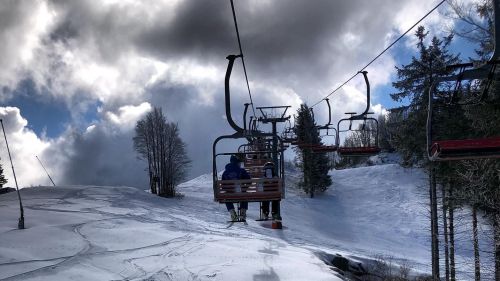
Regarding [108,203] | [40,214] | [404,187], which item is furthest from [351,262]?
[404,187]

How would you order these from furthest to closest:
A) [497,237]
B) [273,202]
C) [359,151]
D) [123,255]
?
[497,237] < [359,151] < [123,255] < [273,202]

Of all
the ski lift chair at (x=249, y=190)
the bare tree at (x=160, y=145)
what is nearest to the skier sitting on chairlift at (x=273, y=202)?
the ski lift chair at (x=249, y=190)

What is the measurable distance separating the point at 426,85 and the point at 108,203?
22.2 metres

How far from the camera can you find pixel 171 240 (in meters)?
16.9

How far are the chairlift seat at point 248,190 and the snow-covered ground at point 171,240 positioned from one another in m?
2.06

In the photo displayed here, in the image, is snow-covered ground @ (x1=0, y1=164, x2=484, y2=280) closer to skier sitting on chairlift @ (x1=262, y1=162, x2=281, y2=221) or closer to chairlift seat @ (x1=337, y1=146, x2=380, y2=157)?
skier sitting on chairlift @ (x1=262, y1=162, x2=281, y2=221)

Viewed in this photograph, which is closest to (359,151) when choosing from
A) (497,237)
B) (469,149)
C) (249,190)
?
(249,190)

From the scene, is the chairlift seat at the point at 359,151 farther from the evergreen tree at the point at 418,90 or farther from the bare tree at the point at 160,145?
the bare tree at the point at 160,145

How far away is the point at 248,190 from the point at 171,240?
22.9 ft

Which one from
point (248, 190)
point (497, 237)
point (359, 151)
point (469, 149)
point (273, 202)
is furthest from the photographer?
point (497, 237)

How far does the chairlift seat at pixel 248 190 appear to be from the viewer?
35.8 feet

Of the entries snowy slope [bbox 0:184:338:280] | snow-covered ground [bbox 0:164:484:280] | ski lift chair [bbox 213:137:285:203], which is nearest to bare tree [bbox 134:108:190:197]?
snow-covered ground [bbox 0:164:484:280]

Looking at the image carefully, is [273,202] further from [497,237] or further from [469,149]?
[497,237]

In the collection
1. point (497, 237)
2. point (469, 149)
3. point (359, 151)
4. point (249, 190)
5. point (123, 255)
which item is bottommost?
point (497, 237)
